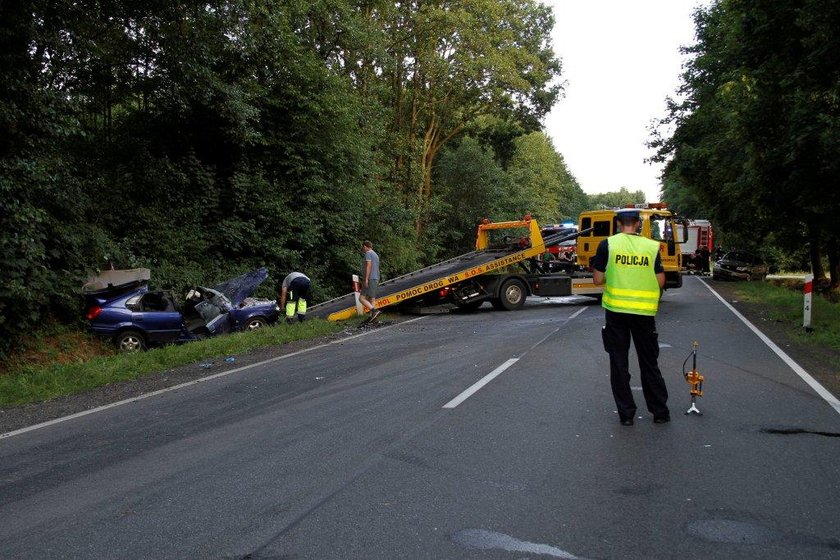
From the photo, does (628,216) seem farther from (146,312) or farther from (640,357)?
(146,312)

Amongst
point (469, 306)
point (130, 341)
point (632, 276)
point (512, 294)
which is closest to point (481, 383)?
point (632, 276)

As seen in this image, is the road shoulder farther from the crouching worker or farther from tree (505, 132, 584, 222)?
tree (505, 132, 584, 222)

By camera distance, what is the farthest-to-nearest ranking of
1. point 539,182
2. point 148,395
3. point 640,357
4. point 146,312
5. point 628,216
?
1. point 539,182
2. point 146,312
3. point 148,395
4. point 640,357
5. point 628,216

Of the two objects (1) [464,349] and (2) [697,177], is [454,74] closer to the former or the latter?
(2) [697,177]

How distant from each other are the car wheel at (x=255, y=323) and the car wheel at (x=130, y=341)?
2.50 m

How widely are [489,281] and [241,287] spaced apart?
688 centimetres

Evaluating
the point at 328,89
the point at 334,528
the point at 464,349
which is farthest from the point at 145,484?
the point at 328,89

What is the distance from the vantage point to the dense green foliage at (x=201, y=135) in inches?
483

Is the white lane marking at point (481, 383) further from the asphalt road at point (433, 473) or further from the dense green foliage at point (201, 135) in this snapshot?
the dense green foliage at point (201, 135)

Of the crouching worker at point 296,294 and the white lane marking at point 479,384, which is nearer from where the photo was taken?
the white lane marking at point 479,384

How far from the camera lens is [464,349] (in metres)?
11.9

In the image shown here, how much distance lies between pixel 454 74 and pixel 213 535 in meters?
30.5

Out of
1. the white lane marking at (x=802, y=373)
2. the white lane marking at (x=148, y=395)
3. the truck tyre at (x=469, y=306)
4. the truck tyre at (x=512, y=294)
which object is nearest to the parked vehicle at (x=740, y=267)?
the truck tyre at (x=512, y=294)

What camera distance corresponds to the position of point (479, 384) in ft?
28.3
